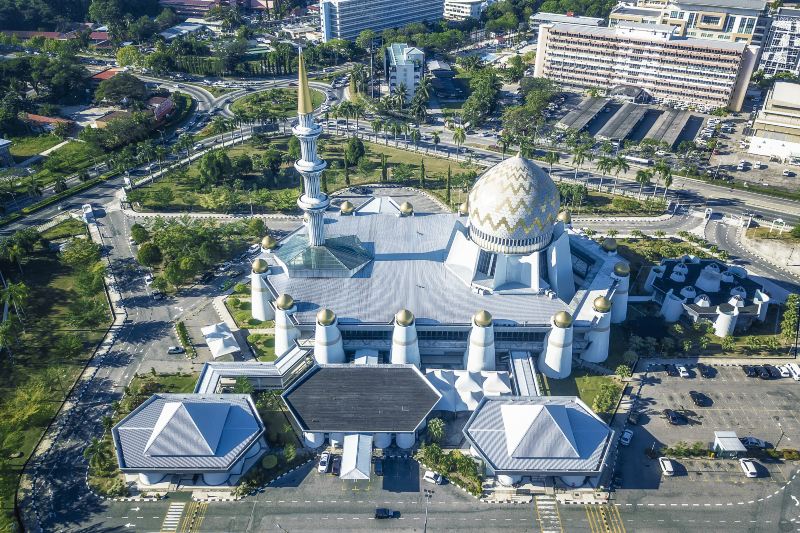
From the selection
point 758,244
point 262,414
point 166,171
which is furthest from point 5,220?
point 758,244

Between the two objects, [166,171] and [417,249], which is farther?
[166,171]

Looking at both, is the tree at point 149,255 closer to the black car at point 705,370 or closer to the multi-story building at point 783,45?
the black car at point 705,370

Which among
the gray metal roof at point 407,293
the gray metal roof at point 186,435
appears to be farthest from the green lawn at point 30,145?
the gray metal roof at point 186,435

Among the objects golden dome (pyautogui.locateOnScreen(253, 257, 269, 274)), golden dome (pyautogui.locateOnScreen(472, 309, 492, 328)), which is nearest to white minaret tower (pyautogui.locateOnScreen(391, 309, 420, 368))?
golden dome (pyautogui.locateOnScreen(472, 309, 492, 328))

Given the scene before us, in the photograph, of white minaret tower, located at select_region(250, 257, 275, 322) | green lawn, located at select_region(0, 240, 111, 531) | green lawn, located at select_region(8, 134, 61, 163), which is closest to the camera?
green lawn, located at select_region(0, 240, 111, 531)

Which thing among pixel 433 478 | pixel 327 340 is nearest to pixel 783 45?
pixel 327 340

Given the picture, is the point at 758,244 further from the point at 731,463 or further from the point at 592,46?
the point at 592,46

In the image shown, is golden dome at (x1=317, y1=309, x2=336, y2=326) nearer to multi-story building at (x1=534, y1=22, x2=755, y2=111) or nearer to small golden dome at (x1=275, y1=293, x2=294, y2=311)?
small golden dome at (x1=275, y1=293, x2=294, y2=311)
